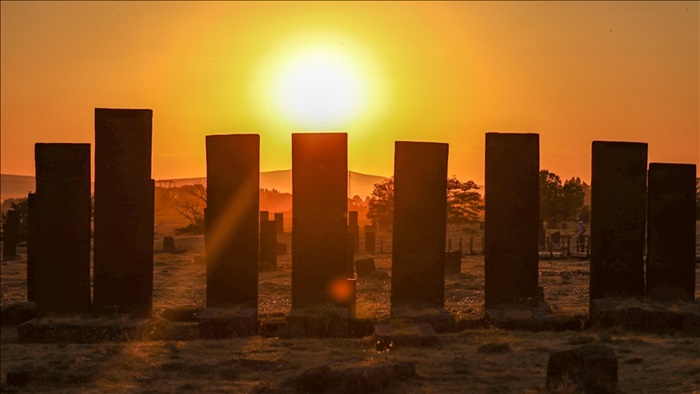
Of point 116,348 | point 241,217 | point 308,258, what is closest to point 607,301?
point 308,258

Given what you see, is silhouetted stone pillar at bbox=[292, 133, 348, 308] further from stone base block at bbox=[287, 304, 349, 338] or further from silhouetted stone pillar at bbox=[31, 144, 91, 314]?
silhouetted stone pillar at bbox=[31, 144, 91, 314]

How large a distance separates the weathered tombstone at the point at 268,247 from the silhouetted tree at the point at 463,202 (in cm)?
4207

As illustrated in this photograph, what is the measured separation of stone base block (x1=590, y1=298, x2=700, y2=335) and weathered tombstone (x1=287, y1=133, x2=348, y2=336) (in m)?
3.30

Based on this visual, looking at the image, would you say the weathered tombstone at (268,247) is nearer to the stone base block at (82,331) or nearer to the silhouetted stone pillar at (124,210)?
the silhouetted stone pillar at (124,210)

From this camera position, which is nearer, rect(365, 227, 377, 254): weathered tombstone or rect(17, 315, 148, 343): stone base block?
rect(17, 315, 148, 343): stone base block

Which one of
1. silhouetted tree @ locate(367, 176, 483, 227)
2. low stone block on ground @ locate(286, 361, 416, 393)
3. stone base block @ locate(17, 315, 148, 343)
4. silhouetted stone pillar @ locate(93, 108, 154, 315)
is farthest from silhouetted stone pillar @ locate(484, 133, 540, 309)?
silhouetted tree @ locate(367, 176, 483, 227)

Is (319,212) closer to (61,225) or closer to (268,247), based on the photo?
(61,225)

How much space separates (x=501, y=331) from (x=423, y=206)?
6.05 ft

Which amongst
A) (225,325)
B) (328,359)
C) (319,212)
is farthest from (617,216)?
(225,325)

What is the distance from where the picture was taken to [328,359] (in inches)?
422

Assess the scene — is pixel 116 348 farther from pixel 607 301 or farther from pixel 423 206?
pixel 607 301

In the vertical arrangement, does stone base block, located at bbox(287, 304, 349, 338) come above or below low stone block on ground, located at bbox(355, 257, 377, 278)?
below

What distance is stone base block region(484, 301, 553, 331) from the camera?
1238 cm

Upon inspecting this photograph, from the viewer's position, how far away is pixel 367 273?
21250mm
